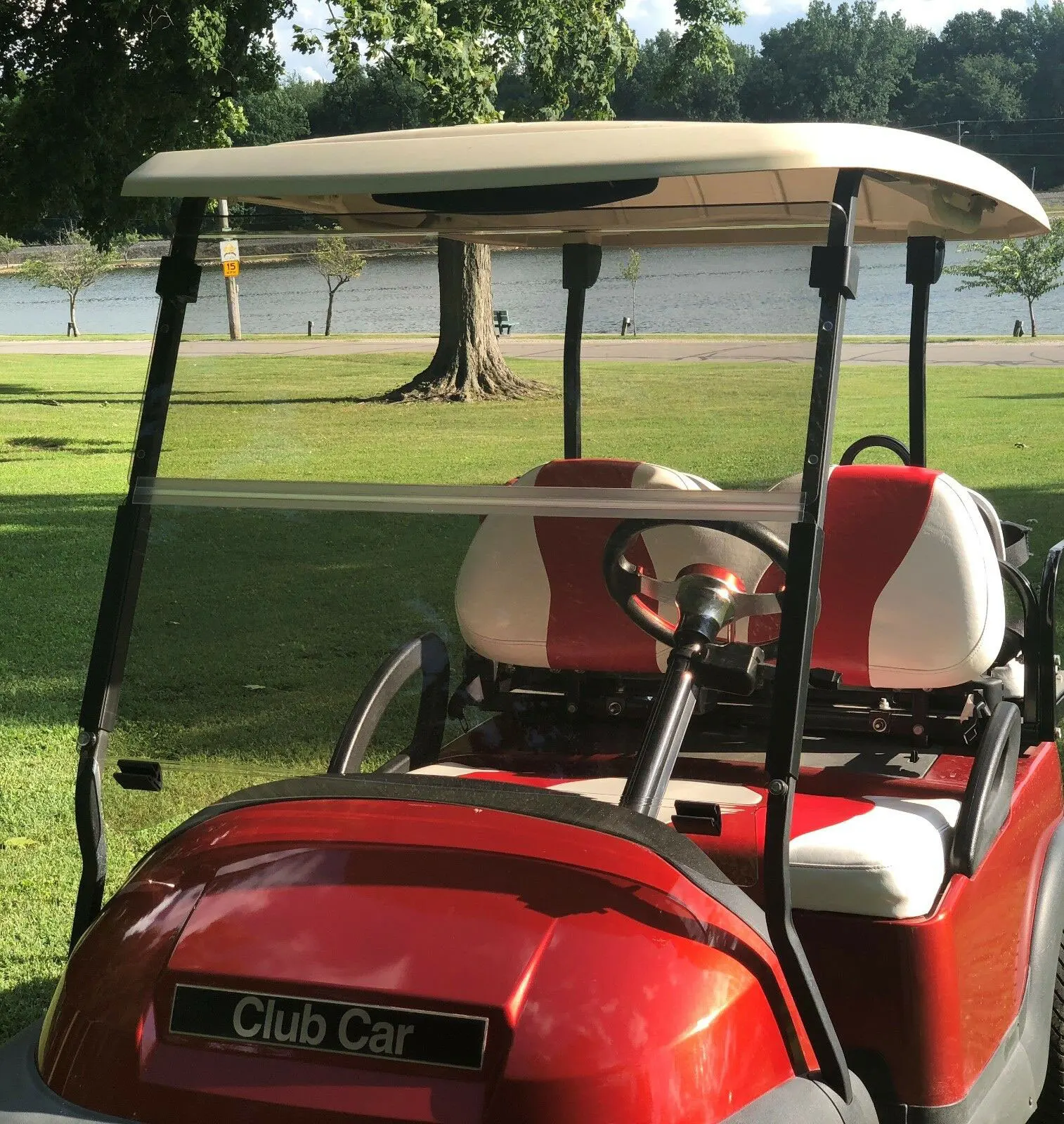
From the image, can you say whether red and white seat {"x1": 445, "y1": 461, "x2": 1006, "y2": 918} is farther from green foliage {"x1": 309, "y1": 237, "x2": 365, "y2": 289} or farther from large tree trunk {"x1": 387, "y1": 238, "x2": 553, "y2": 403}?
green foliage {"x1": 309, "y1": 237, "x2": 365, "y2": 289}

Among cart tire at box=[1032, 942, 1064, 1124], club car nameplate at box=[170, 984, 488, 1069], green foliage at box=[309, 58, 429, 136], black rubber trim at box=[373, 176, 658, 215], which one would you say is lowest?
cart tire at box=[1032, 942, 1064, 1124]

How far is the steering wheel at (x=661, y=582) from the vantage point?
183cm

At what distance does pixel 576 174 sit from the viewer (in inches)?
64.0

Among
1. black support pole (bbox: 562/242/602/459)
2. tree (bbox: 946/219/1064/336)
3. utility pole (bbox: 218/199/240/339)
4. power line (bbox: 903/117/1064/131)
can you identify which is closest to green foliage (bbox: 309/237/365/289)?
utility pole (bbox: 218/199/240/339)

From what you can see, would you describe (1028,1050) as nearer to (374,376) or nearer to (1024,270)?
(374,376)

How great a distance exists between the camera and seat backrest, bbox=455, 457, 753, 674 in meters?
2.10

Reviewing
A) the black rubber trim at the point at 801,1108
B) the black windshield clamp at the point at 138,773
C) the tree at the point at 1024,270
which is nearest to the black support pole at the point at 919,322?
the black rubber trim at the point at 801,1108

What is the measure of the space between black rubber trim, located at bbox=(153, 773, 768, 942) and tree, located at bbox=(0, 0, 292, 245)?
9052 mm

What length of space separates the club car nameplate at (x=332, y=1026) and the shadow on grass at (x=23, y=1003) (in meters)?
1.40

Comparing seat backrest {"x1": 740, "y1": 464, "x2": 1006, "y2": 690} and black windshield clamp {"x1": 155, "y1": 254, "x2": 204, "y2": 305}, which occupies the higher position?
black windshield clamp {"x1": 155, "y1": 254, "x2": 204, "y2": 305}

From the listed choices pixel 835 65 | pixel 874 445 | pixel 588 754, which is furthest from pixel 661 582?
pixel 835 65

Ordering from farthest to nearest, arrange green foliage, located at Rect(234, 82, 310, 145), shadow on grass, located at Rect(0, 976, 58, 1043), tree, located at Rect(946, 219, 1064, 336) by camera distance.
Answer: tree, located at Rect(946, 219, 1064, 336) → green foliage, located at Rect(234, 82, 310, 145) → shadow on grass, located at Rect(0, 976, 58, 1043)

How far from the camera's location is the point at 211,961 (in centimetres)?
150

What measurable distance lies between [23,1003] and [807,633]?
2.02 metres
